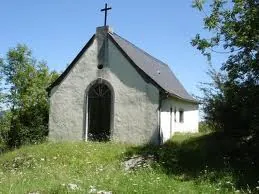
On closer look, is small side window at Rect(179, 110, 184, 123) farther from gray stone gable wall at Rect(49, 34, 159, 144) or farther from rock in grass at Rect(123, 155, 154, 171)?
rock in grass at Rect(123, 155, 154, 171)

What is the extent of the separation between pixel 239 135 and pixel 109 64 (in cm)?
948

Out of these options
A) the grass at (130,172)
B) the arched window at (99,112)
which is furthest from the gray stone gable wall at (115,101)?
the grass at (130,172)

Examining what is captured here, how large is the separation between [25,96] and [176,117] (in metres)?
16.2

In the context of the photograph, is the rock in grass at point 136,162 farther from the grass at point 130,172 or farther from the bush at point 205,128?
the bush at point 205,128

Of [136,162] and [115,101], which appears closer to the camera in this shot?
[136,162]

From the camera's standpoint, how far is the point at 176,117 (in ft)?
89.2

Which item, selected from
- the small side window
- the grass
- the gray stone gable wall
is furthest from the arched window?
the small side window

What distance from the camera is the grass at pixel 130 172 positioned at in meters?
12.0

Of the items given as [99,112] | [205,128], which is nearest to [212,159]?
[99,112]

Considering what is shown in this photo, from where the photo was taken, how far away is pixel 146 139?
2289 cm

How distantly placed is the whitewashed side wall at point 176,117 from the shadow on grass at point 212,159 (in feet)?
6.91

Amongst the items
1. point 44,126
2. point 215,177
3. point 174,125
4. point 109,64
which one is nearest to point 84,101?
point 109,64

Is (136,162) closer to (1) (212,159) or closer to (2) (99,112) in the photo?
(1) (212,159)

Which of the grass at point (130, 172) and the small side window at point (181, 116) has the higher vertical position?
the small side window at point (181, 116)
